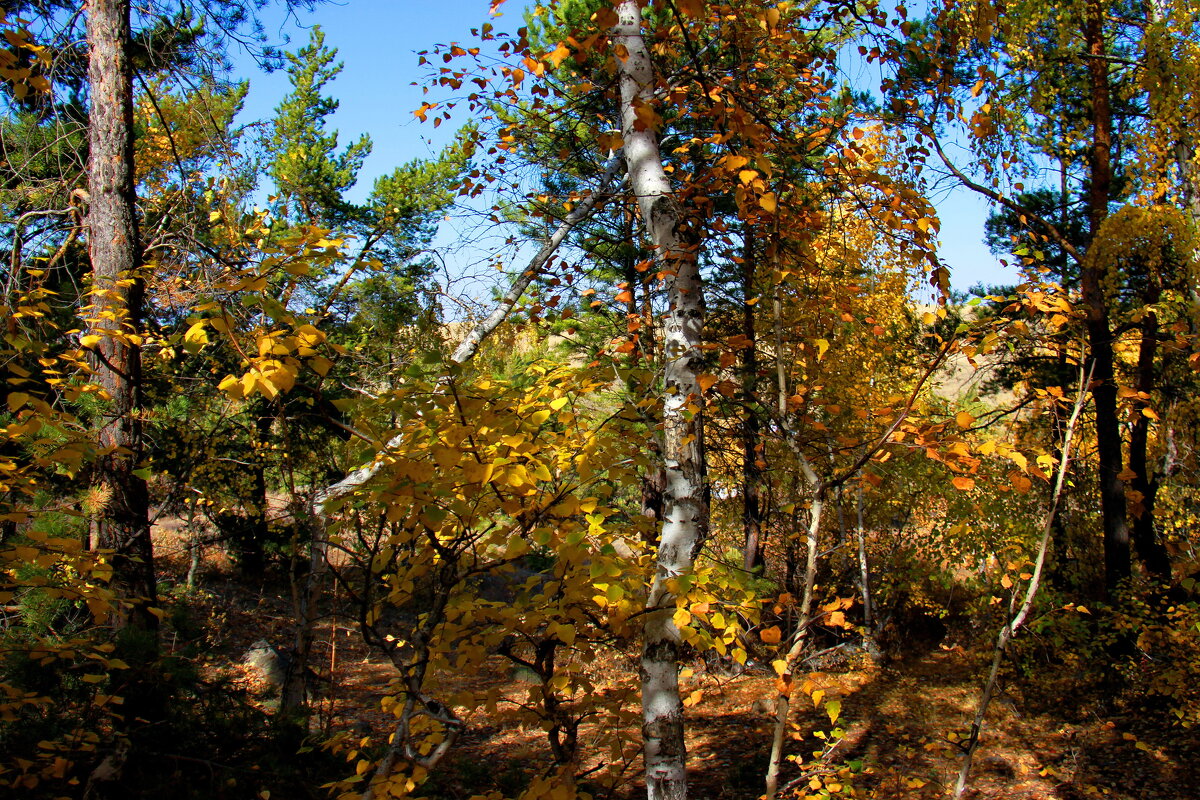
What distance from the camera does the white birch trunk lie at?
2.06 metres

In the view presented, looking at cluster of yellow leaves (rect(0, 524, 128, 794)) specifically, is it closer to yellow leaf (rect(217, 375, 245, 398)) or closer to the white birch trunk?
yellow leaf (rect(217, 375, 245, 398))

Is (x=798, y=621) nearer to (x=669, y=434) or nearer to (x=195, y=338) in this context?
(x=669, y=434)

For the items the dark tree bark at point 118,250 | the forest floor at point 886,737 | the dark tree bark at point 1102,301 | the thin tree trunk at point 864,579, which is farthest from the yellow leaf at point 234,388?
the thin tree trunk at point 864,579

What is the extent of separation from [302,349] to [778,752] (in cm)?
221

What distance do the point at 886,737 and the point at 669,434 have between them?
28.3ft

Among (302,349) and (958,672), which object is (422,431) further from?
(958,672)

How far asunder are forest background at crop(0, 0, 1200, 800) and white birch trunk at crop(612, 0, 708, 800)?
1 centimetres

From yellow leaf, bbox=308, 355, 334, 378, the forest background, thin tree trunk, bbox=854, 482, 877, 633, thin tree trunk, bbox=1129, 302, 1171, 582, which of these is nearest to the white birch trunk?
the forest background

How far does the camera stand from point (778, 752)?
2.52 m

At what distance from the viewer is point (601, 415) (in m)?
5.61

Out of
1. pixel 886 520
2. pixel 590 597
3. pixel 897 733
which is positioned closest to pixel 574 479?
pixel 590 597

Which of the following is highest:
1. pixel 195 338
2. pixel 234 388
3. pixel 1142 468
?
pixel 195 338

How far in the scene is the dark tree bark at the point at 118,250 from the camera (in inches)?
135

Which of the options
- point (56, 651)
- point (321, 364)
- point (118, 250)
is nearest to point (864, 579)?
point (118, 250)
